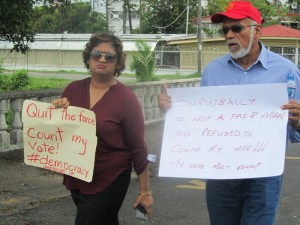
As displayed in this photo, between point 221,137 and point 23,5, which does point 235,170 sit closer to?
point 221,137

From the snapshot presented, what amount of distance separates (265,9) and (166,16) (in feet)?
39.9

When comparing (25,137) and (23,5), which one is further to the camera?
(23,5)

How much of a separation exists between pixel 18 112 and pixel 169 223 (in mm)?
4145

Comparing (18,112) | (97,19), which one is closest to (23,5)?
(18,112)

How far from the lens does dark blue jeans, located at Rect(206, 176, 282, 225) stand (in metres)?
3.10

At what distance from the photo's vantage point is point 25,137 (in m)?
3.49

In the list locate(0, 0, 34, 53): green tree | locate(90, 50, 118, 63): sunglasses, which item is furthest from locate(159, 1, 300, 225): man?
locate(0, 0, 34, 53): green tree

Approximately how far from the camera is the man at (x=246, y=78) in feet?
10.1

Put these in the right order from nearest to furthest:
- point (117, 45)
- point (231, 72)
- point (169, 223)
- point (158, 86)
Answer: point (231, 72) → point (117, 45) → point (169, 223) → point (158, 86)

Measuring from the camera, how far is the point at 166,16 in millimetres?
61594

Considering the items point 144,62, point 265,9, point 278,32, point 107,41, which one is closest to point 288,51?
point 278,32

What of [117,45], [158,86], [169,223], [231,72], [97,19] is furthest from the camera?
[97,19]

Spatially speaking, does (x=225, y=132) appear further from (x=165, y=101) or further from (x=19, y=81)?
(x=19, y=81)

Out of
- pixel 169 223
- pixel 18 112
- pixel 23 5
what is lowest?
pixel 169 223
